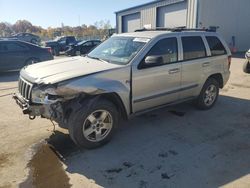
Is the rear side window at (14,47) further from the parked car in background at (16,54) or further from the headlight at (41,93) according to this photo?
the headlight at (41,93)

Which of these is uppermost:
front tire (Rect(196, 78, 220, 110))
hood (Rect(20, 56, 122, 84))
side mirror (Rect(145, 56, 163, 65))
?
side mirror (Rect(145, 56, 163, 65))

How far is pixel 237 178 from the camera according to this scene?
3.50m

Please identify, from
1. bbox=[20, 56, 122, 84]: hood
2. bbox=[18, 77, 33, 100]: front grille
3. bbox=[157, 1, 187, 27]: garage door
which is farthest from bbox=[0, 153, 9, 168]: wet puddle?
bbox=[157, 1, 187, 27]: garage door

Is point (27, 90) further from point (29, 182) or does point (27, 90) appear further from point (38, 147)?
point (29, 182)

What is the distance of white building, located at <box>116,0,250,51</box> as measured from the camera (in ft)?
60.8

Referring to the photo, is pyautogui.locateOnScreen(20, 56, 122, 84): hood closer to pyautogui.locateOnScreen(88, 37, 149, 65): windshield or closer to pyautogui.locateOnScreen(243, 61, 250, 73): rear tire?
pyautogui.locateOnScreen(88, 37, 149, 65): windshield

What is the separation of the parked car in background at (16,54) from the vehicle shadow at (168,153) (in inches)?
308

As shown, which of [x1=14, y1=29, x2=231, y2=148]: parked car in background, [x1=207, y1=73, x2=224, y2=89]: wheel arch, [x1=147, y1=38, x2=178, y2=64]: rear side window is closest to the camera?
[x1=14, y1=29, x2=231, y2=148]: parked car in background

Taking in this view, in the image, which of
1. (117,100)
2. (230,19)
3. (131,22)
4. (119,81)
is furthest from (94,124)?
(131,22)

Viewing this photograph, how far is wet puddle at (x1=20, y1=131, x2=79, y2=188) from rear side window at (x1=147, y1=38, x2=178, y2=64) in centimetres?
225

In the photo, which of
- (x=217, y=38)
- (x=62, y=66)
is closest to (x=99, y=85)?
(x=62, y=66)

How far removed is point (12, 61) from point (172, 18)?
508 inches

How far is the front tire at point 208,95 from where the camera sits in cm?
609

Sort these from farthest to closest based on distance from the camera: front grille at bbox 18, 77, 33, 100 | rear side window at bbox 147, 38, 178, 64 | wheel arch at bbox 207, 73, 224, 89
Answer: wheel arch at bbox 207, 73, 224, 89 → rear side window at bbox 147, 38, 178, 64 → front grille at bbox 18, 77, 33, 100
